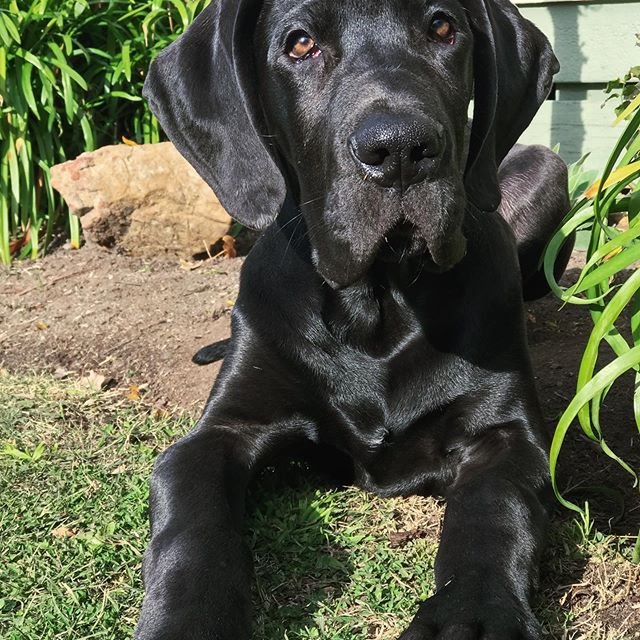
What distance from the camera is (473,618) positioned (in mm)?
1792

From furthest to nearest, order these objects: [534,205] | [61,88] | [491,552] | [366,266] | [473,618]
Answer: [61,88]
[534,205]
[366,266]
[491,552]
[473,618]

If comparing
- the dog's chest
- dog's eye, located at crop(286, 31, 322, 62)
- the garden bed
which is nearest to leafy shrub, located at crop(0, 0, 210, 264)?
the garden bed

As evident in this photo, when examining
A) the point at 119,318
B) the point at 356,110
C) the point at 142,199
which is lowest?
the point at 119,318

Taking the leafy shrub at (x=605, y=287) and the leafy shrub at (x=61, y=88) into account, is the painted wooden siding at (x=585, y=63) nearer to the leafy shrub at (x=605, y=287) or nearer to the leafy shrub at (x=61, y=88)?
the leafy shrub at (x=61, y=88)

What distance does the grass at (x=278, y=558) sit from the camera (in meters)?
2.00

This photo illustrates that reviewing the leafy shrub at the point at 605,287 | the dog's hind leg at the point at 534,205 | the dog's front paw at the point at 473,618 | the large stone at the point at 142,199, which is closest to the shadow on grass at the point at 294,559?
the dog's front paw at the point at 473,618

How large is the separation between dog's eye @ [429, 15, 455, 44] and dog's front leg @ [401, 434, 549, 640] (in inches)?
38.0

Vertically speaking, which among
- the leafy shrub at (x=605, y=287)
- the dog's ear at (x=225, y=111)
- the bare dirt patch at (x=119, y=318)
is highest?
the dog's ear at (x=225, y=111)

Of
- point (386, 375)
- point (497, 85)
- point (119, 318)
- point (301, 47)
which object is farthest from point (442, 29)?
point (119, 318)

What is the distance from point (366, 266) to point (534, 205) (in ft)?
5.00

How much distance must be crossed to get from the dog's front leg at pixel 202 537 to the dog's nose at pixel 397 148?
0.77m

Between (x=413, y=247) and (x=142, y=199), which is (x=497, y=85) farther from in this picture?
(x=142, y=199)

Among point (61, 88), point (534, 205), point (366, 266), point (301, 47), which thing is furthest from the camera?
point (61, 88)

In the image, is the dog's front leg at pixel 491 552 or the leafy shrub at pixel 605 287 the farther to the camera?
the leafy shrub at pixel 605 287
